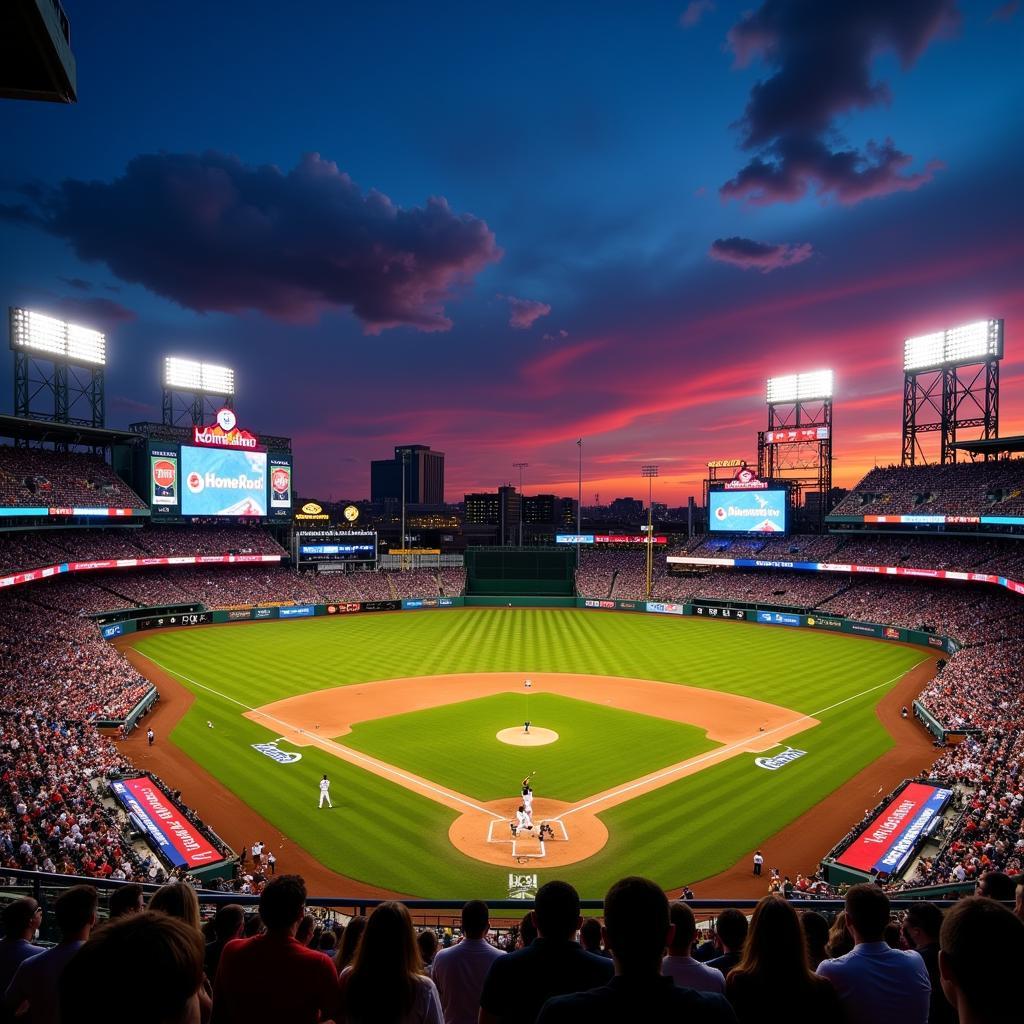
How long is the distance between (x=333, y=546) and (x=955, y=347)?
6327 cm

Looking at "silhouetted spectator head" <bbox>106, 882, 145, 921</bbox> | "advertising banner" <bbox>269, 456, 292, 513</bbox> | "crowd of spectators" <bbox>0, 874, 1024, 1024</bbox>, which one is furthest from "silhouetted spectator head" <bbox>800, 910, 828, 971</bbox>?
"advertising banner" <bbox>269, 456, 292, 513</bbox>

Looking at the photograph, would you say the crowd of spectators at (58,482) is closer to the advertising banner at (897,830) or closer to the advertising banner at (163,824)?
the advertising banner at (163,824)

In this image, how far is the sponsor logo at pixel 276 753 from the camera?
90.8ft

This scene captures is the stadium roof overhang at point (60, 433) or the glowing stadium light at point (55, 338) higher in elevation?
the glowing stadium light at point (55, 338)

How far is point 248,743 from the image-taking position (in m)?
29.6

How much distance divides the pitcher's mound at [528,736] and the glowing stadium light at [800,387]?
54.2 metres

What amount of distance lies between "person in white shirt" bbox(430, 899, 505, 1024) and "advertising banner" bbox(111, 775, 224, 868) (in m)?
16.6

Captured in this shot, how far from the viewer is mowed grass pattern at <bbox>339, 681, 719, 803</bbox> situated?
2566 cm

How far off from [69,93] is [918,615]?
60313 mm

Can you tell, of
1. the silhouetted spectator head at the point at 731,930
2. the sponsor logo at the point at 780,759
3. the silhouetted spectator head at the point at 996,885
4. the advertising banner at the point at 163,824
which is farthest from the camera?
the sponsor logo at the point at 780,759

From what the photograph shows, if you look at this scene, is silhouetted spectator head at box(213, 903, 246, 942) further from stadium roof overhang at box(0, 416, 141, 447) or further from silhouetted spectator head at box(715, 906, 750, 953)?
stadium roof overhang at box(0, 416, 141, 447)

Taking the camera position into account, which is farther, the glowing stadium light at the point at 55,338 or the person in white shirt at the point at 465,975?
the glowing stadium light at the point at 55,338

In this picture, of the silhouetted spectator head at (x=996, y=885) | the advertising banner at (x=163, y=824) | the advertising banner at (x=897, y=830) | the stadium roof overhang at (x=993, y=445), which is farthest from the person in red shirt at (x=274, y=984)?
the stadium roof overhang at (x=993, y=445)

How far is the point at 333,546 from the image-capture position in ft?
254
